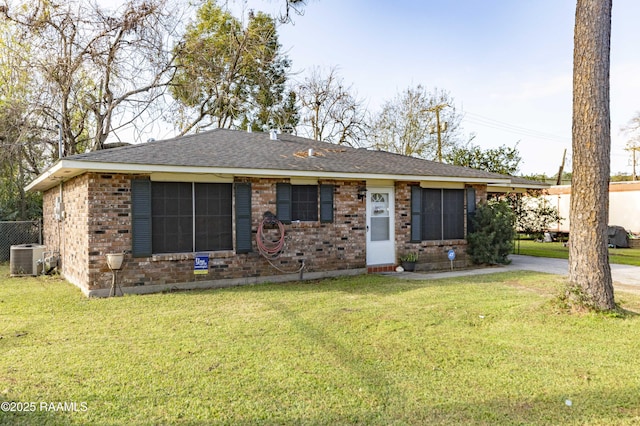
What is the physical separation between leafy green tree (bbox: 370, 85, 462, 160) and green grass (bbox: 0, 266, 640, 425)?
1706cm

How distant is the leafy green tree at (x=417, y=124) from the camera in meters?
23.1

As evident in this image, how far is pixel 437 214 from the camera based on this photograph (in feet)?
34.6

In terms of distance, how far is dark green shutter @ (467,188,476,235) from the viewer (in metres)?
11.0

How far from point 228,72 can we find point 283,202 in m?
13.1

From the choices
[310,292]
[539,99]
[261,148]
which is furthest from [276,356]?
[539,99]

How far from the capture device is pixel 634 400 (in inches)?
124

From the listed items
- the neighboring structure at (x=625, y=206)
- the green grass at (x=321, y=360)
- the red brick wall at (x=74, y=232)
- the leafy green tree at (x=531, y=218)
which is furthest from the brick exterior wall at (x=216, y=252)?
the neighboring structure at (x=625, y=206)

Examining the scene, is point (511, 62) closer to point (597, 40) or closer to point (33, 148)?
point (597, 40)

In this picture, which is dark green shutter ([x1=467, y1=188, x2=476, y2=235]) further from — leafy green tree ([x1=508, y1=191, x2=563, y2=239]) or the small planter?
leafy green tree ([x1=508, y1=191, x2=563, y2=239])

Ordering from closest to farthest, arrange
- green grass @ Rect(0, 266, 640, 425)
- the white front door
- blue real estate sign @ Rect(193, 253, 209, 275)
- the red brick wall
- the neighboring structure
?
green grass @ Rect(0, 266, 640, 425) → the red brick wall → blue real estate sign @ Rect(193, 253, 209, 275) → the white front door → the neighboring structure

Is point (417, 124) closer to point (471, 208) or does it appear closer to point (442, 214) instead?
point (471, 208)

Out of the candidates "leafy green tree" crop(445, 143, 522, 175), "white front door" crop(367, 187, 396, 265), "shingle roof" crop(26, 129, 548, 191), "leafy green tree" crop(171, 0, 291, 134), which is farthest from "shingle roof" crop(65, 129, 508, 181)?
"leafy green tree" crop(171, 0, 291, 134)

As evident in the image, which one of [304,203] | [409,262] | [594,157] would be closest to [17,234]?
[304,203]

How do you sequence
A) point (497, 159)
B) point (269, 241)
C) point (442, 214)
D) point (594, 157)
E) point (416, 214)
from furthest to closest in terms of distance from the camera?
1. point (497, 159)
2. point (442, 214)
3. point (416, 214)
4. point (269, 241)
5. point (594, 157)
